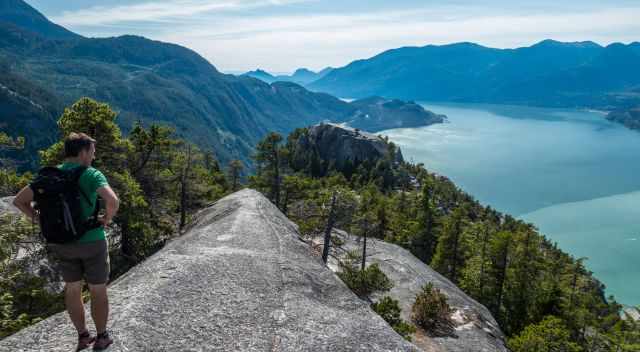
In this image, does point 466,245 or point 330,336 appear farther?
point 466,245

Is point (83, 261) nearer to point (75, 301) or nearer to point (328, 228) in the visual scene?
point (75, 301)

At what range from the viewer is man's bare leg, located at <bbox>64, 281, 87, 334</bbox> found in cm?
863

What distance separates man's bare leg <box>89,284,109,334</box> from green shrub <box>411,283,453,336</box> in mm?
21146

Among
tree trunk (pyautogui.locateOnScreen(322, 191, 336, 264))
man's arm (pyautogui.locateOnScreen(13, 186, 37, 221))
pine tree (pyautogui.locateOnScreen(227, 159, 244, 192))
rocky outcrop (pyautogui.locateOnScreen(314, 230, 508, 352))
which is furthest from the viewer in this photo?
pine tree (pyautogui.locateOnScreen(227, 159, 244, 192))

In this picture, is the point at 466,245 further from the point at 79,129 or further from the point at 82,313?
the point at 82,313

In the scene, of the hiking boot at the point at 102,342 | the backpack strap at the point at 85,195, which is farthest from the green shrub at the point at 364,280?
the backpack strap at the point at 85,195

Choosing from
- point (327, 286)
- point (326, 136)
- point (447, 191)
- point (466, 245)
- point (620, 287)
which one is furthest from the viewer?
point (326, 136)

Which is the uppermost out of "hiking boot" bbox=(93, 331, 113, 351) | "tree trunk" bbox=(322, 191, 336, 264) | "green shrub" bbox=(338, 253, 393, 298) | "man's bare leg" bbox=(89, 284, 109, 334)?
"man's bare leg" bbox=(89, 284, 109, 334)

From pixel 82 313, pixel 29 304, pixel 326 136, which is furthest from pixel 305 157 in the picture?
pixel 82 313

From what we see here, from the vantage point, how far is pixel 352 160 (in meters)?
131

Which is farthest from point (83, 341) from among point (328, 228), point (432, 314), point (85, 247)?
point (432, 314)

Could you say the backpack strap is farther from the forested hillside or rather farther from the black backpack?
the forested hillside

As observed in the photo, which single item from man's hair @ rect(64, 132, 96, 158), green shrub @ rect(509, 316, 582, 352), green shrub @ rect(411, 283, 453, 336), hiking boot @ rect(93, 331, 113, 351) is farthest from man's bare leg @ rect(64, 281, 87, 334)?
green shrub @ rect(509, 316, 582, 352)

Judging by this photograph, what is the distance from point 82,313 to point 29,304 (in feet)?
39.2
